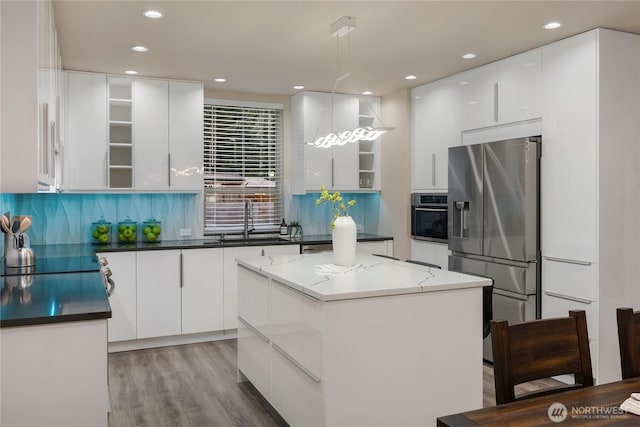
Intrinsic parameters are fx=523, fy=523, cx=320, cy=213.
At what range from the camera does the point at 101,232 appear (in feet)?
15.9

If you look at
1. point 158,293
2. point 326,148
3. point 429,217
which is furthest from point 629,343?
point 326,148

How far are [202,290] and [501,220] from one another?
272 centimetres

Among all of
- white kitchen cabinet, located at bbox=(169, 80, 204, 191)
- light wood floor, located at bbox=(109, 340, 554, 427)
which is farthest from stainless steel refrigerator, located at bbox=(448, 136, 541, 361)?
white kitchen cabinet, located at bbox=(169, 80, 204, 191)

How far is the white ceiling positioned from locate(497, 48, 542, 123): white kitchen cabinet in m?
0.10

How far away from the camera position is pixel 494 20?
11.0 feet

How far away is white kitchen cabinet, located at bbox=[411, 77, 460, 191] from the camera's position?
15.8 feet

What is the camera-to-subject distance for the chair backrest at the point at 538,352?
1588 millimetres

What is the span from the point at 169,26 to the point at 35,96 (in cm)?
165

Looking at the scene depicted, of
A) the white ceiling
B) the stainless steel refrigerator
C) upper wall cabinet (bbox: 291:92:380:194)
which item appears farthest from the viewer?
upper wall cabinet (bbox: 291:92:380:194)

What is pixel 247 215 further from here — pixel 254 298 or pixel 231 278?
pixel 254 298

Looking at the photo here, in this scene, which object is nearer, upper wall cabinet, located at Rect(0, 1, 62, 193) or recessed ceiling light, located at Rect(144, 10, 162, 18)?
upper wall cabinet, located at Rect(0, 1, 62, 193)

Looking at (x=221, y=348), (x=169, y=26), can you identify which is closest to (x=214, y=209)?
(x=221, y=348)

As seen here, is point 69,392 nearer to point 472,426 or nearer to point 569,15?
point 472,426

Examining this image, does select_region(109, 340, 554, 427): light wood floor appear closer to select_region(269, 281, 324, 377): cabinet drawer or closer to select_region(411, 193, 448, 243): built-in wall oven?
select_region(269, 281, 324, 377): cabinet drawer
